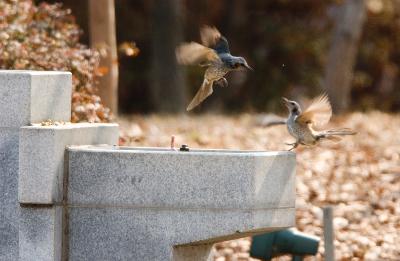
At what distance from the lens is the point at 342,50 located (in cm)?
2058

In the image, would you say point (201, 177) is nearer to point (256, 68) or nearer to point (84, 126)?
point (84, 126)

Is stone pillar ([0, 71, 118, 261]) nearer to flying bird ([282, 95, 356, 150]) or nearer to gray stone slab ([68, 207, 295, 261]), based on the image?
gray stone slab ([68, 207, 295, 261])

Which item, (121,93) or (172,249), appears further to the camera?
(121,93)

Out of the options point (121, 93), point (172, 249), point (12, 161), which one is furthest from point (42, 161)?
point (121, 93)

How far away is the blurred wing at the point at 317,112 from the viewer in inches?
279

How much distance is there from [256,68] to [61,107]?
62.8 ft

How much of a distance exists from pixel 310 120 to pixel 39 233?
73.4 inches

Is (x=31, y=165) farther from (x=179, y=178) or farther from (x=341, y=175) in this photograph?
(x=341, y=175)

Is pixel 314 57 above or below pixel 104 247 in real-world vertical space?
above

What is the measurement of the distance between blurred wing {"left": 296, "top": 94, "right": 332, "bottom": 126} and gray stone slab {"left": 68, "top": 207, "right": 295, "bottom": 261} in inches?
26.8

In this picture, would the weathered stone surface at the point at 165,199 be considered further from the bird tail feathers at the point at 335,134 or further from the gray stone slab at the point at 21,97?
the bird tail feathers at the point at 335,134

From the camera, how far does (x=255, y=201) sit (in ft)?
21.8

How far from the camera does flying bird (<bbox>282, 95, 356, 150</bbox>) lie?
280 inches

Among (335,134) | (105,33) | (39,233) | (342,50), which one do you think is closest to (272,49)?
(342,50)
